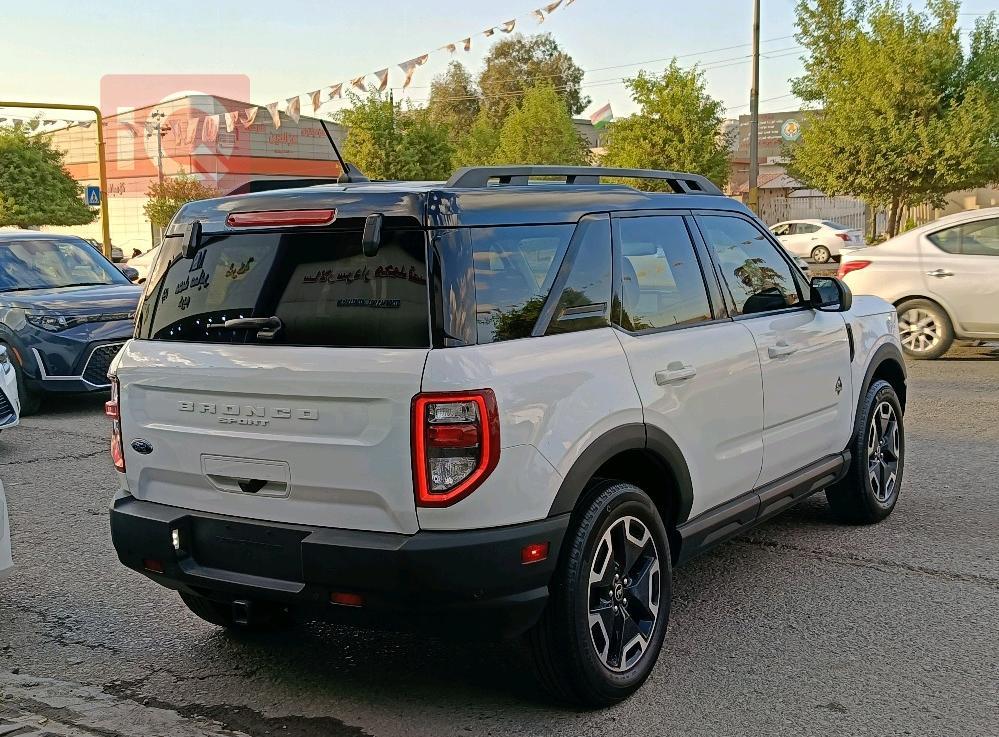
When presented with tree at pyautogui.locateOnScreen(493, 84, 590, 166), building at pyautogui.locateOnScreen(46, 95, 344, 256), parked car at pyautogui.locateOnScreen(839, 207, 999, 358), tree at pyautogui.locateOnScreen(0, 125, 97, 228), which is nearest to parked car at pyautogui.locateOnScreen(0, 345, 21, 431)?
parked car at pyautogui.locateOnScreen(839, 207, 999, 358)

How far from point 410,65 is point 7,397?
16.0m

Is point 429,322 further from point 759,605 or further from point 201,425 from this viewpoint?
point 759,605

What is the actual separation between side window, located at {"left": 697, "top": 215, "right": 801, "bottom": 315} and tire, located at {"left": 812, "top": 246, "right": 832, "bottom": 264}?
31395 mm

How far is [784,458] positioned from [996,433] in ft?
13.7

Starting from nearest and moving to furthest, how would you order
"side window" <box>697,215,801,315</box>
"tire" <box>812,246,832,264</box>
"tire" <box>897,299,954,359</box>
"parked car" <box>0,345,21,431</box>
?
"side window" <box>697,215,801,315</box>
"parked car" <box>0,345,21,431</box>
"tire" <box>897,299,954,359</box>
"tire" <box>812,246,832,264</box>

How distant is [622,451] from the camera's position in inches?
149

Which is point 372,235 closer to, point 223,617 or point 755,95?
point 223,617

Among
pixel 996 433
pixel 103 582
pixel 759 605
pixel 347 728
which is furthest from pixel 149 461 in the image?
pixel 996 433

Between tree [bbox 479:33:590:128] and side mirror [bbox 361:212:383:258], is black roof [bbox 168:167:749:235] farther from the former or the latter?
tree [bbox 479:33:590:128]

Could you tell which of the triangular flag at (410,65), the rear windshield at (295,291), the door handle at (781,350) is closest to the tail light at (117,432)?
the rear windshield at (295,291)

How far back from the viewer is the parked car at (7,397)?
8.30m

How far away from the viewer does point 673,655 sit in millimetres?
4215

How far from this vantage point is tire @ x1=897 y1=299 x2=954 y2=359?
11906 millimetres

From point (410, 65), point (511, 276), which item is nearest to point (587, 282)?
point (511, 276)
